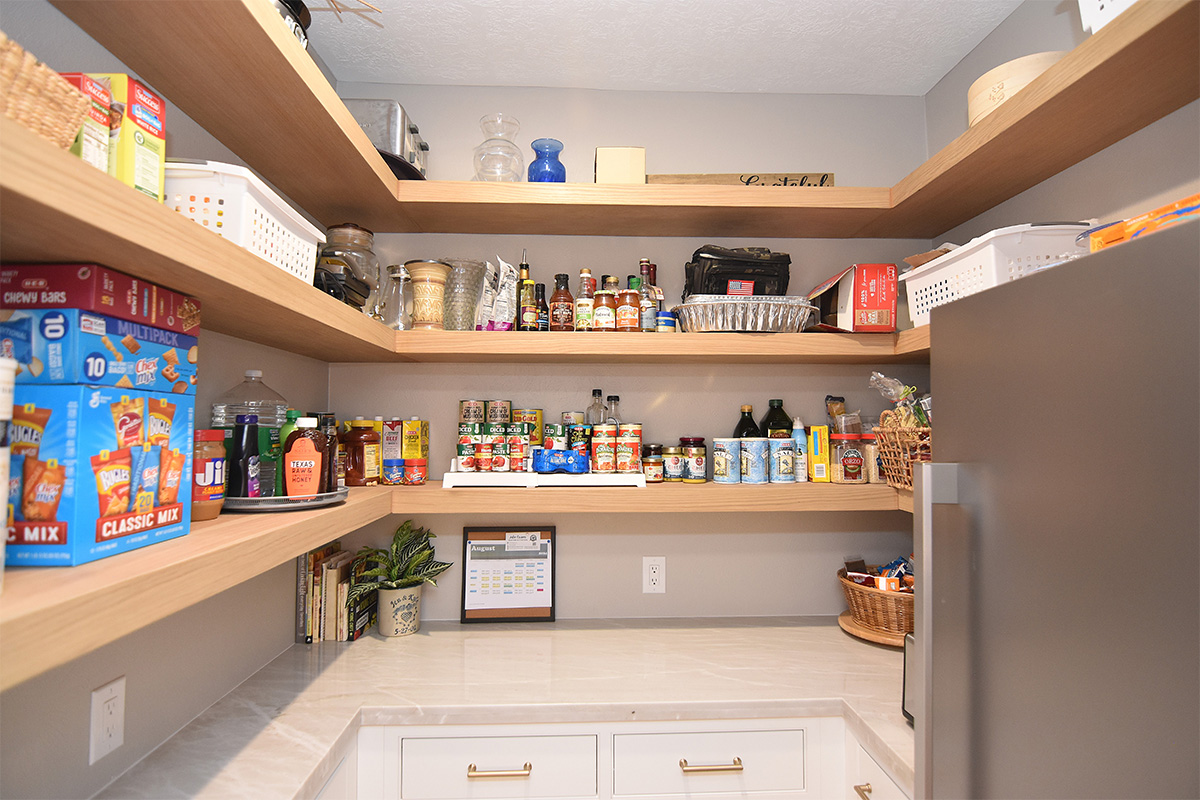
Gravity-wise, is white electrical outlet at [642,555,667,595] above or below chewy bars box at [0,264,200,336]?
below

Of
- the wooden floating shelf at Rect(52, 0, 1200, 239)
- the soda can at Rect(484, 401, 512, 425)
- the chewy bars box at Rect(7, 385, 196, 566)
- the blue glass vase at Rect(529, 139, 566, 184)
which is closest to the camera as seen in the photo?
the chewy bars box at Rect(7, 385, 196, 566)

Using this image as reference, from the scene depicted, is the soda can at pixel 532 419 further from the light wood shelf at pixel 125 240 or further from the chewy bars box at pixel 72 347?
the chewy bars box at pixel 72 347

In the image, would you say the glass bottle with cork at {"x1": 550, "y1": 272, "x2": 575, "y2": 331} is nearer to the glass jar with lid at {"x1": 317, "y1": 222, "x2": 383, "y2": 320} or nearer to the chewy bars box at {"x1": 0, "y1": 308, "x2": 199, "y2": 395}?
the glass jar with lid at {"x1": 317, "y1": 222, "x2": 383, "y2": 320}

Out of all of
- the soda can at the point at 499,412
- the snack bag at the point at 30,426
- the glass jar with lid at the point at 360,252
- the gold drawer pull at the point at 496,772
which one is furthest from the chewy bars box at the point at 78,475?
the soda can at the point at 499,412

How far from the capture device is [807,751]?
138 cm

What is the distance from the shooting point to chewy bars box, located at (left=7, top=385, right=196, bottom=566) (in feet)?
2.18

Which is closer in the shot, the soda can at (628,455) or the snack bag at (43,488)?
the snack bag at (43,488)

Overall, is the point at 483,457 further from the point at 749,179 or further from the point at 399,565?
the point at 749,179

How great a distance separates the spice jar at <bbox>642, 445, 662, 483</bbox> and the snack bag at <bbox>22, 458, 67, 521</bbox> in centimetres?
134

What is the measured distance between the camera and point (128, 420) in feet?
2.49

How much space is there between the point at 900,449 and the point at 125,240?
1672 millimetres

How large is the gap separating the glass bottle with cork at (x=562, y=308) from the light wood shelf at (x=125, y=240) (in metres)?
0.71

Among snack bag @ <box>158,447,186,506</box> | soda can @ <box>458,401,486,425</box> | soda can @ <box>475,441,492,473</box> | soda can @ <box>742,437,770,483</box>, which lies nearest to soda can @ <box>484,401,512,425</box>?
soda can @ <box>458,401,486,425</box>

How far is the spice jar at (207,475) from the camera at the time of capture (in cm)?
98
